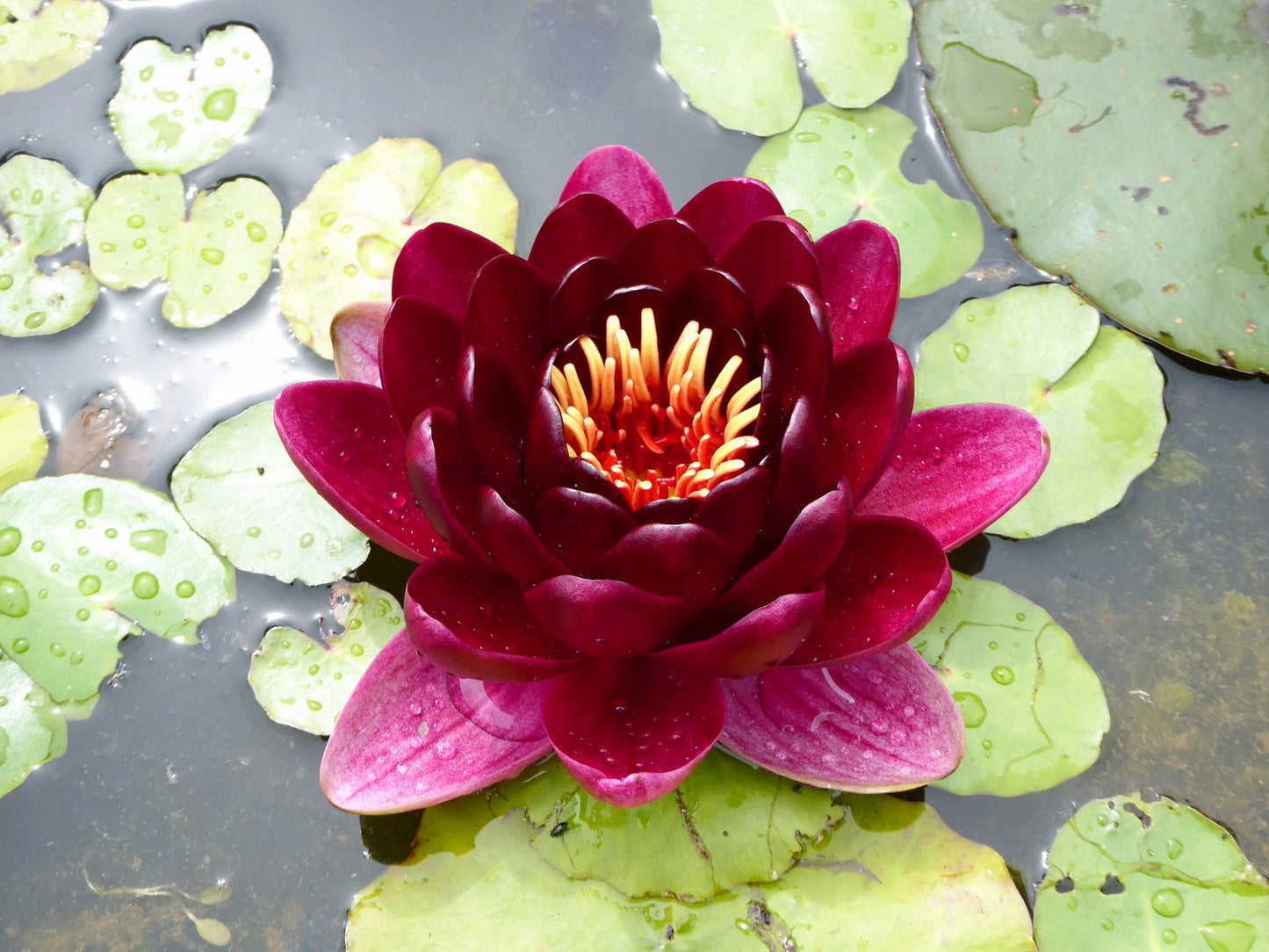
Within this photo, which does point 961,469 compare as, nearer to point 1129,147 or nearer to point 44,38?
point 1129,147

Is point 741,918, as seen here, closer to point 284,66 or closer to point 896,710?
point 896,710

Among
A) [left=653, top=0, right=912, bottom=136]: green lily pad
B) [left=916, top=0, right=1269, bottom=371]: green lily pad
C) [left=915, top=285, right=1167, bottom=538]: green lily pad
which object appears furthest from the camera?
[left=653, top=0, right=912, bottom=136]: green lily pad

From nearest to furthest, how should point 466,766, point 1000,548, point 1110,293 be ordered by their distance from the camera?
point 466,766 → point 1000,548 → point 1110,293

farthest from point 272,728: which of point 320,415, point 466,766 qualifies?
point 320,415

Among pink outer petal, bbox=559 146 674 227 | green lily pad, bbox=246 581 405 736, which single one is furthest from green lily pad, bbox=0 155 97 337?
pink outer petal, bbox=559 146 674 227

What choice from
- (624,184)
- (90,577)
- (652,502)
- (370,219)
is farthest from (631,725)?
(370,219)

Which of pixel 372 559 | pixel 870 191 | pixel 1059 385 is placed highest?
pixel 870 191

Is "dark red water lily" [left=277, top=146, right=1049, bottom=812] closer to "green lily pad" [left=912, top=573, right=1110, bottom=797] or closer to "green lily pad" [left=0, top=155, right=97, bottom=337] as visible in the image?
"green lily pad" [left=912, top=573, right=1110, bottom=797]
